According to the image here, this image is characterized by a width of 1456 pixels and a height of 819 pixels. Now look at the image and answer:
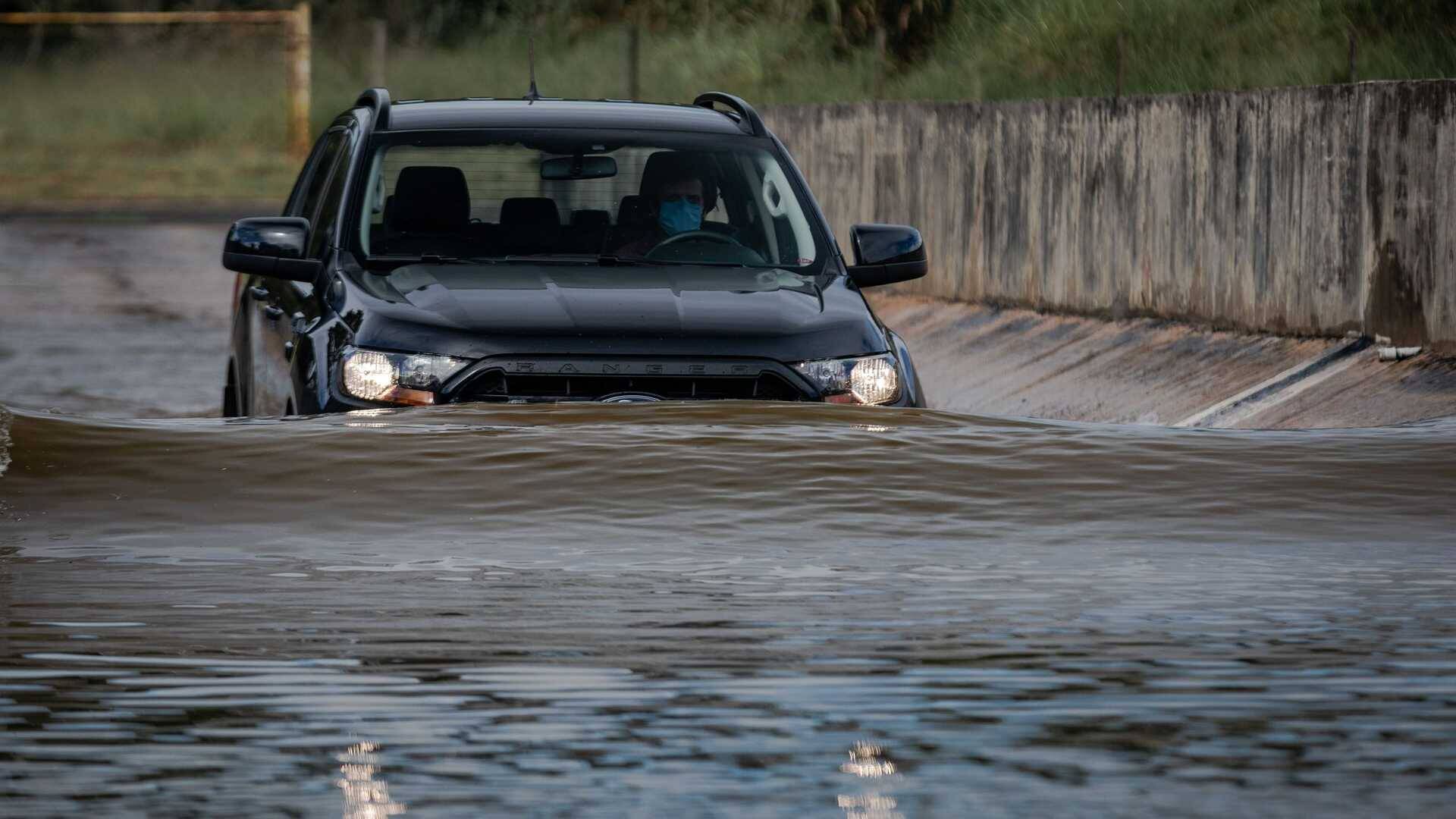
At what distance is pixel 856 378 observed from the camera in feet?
24.4

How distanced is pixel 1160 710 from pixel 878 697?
1.40 feet

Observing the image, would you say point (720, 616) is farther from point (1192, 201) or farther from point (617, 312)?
point (1192, 201)

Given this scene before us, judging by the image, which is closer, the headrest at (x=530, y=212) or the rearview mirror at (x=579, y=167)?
the headrest at (x=530, y=212)

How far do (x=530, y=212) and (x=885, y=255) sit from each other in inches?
46.2

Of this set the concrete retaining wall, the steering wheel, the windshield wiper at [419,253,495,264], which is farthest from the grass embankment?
the windshield wiper at [419,253,495,264]

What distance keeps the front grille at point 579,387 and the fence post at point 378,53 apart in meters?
32.2

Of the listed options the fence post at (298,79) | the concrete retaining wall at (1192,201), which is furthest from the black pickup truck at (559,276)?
the fence post at (298,79)

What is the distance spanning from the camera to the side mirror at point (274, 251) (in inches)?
323

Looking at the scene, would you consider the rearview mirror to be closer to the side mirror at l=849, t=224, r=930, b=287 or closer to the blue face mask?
the blue face mask

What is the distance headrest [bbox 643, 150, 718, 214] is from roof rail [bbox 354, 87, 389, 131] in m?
0.90

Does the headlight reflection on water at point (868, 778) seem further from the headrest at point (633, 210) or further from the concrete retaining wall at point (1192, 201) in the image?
the concrete retaining wall at point (1192, 201)

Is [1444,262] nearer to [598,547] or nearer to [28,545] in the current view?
[598,547]

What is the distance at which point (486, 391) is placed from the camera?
718 centimetres

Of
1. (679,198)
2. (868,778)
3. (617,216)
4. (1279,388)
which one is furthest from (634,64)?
(868,778)
